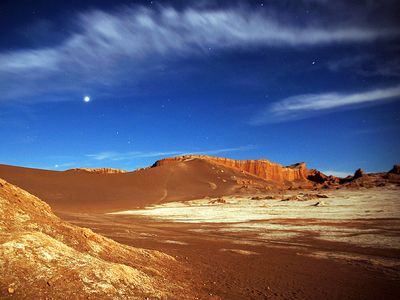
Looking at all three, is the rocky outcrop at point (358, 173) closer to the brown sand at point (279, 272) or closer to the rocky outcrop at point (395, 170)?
the rocky outcrop at point (395, 170)

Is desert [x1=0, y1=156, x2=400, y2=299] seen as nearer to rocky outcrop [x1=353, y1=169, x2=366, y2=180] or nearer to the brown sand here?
the brown sand

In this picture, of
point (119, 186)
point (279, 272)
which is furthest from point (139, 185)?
point (279, 272)

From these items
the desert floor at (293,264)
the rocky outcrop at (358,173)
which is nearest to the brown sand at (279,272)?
the desert floor at (293,264)

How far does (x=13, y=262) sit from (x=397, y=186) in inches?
2528

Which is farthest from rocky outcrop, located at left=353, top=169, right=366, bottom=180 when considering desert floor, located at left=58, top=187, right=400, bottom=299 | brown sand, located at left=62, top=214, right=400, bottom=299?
brown sand, located at left=62, top=214, right=400, bottom=299

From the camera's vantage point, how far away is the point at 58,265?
271 inches

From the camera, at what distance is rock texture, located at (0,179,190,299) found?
245 inches

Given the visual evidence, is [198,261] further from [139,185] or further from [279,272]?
[139,185]

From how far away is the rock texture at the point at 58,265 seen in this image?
20.4 ft

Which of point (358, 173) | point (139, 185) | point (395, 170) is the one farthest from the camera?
point (358, 173)

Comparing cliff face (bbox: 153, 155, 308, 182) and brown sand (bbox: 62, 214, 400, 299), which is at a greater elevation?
cliff face (bbox: 153, 155, 308, 182)

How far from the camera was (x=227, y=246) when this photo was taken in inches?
627

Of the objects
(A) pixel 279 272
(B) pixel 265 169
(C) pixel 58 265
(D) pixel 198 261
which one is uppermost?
(B) pixel 265 169

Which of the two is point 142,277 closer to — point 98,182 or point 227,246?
point 227,246
